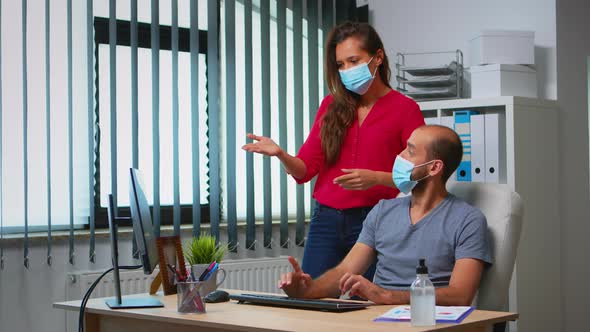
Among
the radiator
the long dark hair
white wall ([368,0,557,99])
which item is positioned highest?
white wall ([368,0,557,99])

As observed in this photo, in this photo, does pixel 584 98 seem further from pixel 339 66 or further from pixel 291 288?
pixel 291 288

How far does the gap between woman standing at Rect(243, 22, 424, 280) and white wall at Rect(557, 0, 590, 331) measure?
1.54 meters

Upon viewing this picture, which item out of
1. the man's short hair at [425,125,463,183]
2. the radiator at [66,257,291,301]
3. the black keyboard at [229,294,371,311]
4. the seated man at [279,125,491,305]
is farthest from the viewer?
the radiator at [66,257,291,301]

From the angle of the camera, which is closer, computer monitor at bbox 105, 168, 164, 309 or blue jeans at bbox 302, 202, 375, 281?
computer monitor at bbox 105, 168, 164, 309

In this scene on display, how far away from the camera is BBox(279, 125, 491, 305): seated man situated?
185 cm

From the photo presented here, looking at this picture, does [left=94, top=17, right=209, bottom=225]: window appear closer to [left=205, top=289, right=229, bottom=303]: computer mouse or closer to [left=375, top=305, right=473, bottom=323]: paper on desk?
[left=205, top=289, right=229, bottom=303]: computer mouse

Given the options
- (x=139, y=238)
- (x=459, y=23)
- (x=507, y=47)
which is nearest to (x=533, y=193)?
(x=507, y=47)

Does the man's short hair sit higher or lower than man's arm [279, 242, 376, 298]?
higher

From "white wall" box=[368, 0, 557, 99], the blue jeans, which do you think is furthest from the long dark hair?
"white wall" box=[368, 0, 557, 99]

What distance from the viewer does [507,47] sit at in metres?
3.65

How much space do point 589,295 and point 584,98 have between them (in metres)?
0.97

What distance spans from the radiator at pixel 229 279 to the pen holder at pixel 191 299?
1.60 meters

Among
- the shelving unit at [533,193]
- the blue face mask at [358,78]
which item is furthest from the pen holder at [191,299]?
the shelving unit at [533,193]

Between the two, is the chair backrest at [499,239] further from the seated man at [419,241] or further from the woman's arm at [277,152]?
the woman's arm at [277,152]
